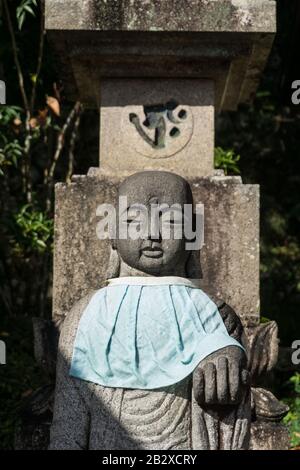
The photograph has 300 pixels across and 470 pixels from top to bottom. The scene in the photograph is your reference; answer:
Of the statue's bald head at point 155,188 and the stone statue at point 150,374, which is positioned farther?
the statue's bald head at point 155,188

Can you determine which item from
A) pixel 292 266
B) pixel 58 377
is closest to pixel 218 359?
pixel 58 377

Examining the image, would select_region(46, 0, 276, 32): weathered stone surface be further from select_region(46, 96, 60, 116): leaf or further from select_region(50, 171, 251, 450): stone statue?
select_region(46, 96, 60, 116): leaf

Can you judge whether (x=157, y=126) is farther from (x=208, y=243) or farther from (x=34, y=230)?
(x=34, y=230)

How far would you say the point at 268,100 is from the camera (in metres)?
8.65

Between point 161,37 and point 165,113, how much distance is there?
0.48 metres

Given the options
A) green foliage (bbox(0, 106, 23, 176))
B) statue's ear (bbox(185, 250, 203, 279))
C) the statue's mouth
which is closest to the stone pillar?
statue's ear (bbox(185, 250, 203, 279))

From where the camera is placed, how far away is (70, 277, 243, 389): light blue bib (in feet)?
14.0

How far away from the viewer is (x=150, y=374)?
14.0 feet

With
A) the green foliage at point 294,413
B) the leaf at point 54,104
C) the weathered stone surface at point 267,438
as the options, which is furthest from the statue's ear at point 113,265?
the leaf at point 54,104

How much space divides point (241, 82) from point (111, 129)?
3.08ft

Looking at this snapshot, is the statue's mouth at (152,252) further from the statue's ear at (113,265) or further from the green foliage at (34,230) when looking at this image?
the green foliage at (34,230)

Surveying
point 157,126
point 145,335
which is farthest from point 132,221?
point 157,126

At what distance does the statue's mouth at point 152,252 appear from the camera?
4570 millimetres
